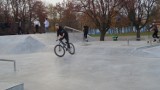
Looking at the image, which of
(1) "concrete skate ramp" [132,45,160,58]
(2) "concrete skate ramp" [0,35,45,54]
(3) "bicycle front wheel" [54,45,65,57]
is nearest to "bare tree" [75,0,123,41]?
(2) "concrete skate ramp" [0,35,45,54]

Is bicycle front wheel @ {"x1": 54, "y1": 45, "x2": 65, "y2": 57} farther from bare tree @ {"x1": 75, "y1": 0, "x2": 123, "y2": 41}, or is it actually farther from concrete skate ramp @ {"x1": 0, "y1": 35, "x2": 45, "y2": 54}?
bare tree @ {"x1": 75, "y1": 0, "x2": 123, "y2": 41}

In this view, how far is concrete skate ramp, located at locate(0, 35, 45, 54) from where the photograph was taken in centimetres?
2106

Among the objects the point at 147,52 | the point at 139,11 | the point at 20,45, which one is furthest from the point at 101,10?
the point at 147,52

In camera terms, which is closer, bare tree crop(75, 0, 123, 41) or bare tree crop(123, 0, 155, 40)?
bare tree crop(75, 0, 123, 41)

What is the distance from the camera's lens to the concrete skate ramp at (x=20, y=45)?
21062 millimetres

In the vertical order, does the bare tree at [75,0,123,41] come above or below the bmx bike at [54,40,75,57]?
above

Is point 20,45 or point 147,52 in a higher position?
point 20,45

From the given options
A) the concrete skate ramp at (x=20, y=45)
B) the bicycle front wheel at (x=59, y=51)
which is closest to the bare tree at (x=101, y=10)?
the concrete skate ramp at (x=20, y=45)

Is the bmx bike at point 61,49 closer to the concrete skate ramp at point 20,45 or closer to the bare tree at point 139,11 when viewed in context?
the concrete skate ramp at point 20,45

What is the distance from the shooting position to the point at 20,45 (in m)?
21.5

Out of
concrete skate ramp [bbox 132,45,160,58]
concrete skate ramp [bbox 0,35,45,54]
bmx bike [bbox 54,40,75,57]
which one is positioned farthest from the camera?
concrete skate ramp [bbox 0,35,45,54]

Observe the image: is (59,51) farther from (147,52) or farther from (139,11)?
(139,11)

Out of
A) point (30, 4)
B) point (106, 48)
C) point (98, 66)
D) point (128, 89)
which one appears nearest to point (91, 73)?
point (98, 66)

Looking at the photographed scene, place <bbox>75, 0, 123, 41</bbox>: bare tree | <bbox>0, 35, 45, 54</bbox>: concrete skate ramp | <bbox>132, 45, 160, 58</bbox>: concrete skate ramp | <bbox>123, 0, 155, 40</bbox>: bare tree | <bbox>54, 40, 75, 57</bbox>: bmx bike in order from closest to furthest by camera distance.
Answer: <bbox>132, 45, 160, 58</bbox>: concrete skate ramp, <bbox>54, 40, 75, 57</bbox>: bmx bike, <bbox>0, 35, 45, 54</bbox>: concrete skate ramp, <bbox>75, 0, 123, 41</bbox>: bare tree, <bbox>123, 0, 155, 40</bbox>: bare tree
